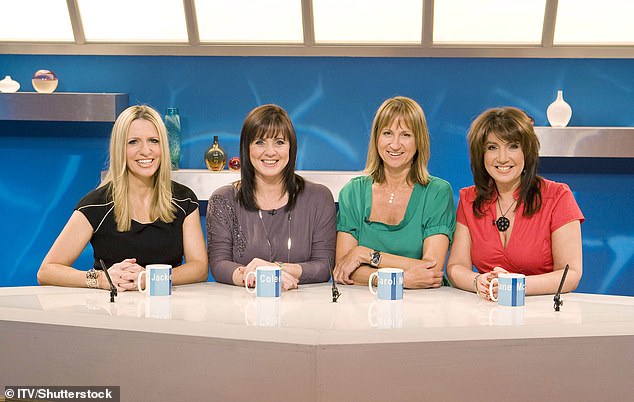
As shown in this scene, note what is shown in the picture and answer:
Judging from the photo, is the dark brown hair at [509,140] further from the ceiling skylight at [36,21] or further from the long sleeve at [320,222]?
the ceiling skylight at [36,21]

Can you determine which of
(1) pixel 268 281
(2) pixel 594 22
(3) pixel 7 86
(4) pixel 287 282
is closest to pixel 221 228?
(4) pixel 287 282

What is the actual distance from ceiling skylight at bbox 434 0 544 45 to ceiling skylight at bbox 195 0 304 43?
82cm

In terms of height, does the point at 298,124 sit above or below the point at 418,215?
above

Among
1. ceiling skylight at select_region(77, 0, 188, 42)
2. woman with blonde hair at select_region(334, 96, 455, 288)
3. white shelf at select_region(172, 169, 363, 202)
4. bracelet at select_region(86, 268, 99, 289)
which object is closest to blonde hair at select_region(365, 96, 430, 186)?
woman with blonde hair at select_region(334, 96, 455, 288)

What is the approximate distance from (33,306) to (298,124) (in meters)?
2.77

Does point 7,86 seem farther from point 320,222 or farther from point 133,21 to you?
point 320,222

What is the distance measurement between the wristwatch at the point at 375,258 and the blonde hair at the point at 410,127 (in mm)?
353

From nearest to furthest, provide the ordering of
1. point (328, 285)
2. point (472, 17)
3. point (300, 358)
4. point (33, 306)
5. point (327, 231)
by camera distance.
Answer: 1. point (300, 358)
2. point (33, 306)
3. point (328, 285)
4. point (327, 231)
5. point (472, 17)

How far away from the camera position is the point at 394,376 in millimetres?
1828

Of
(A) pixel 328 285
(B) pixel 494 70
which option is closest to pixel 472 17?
(B) pixel 494 70

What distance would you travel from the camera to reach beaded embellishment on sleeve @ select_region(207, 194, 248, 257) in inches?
112

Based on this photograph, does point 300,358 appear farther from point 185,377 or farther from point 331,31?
point 331,31

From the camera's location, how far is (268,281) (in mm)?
2395

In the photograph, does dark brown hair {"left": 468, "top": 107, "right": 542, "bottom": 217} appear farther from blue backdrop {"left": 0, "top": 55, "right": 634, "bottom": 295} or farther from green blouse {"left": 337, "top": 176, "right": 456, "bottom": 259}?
blue backdrop {"left": 0, "top": 55, "right": 634, "bottom": 295}
